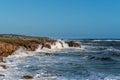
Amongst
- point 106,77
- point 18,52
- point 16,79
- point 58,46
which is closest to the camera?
point 16,79

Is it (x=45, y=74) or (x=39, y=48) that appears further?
(x=39, y=48)

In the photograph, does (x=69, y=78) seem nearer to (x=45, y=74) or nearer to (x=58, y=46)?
(x=45, y=74)

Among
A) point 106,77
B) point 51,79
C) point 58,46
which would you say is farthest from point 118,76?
point 58,46

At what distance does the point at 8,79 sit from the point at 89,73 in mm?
6135

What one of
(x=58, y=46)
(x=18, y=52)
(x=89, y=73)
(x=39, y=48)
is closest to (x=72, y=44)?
(x=58, y=46)

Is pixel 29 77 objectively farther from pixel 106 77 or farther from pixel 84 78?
pixel 106 77

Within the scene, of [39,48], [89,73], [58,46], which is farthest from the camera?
[58,46]

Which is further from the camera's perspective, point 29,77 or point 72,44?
point 72,44

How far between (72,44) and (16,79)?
1939 inches

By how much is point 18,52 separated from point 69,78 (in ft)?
70.4

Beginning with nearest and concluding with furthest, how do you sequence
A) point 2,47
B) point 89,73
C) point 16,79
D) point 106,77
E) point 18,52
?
point 16,79 → point 106,77 → point 89,73 → point 2,47 → point 18,52

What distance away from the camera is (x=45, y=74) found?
24.6 meters

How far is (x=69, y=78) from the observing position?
23.4m

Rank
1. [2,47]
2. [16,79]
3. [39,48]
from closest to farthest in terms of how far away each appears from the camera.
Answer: [16,79] < [2,47] < [39,48]
